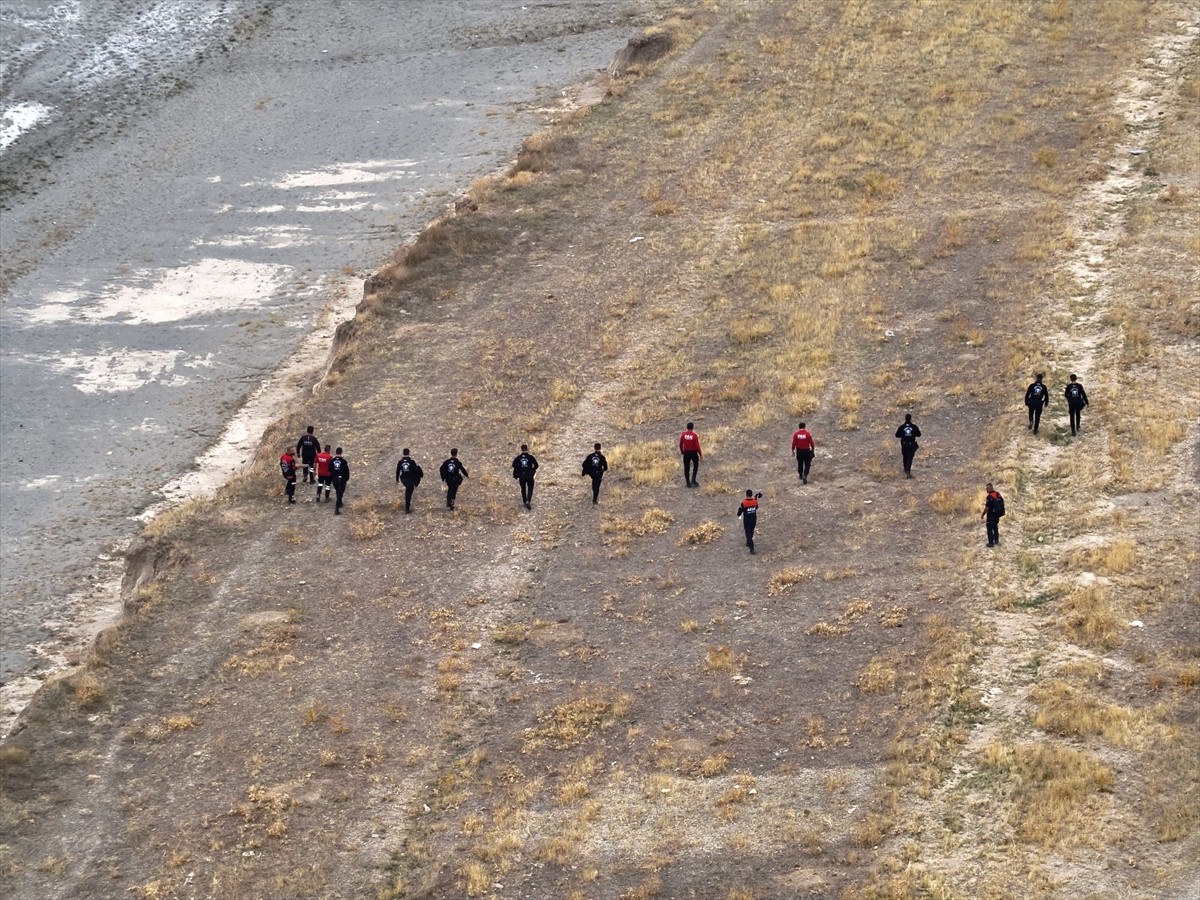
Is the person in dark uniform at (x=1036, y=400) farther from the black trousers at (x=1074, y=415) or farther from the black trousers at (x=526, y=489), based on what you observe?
the black trousers at (x=526, y=489)

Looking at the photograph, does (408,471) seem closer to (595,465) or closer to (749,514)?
(595,465)

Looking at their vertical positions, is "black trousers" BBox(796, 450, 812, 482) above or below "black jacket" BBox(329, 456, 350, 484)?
below

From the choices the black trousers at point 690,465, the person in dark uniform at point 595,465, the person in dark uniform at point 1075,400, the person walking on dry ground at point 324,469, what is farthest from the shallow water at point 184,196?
the person in dark uniform at point 1075,400

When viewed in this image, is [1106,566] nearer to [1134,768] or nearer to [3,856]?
[1134,768]

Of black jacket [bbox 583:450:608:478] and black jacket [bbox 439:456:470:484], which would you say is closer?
black jacket [bbox 583:450:608:478]

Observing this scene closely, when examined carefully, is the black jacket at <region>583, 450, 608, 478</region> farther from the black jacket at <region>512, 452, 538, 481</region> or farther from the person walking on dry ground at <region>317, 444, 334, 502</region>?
the person walking on dry ground at <region>317, 444, 334, 502</region>

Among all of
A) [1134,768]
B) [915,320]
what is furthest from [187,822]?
[915,320]

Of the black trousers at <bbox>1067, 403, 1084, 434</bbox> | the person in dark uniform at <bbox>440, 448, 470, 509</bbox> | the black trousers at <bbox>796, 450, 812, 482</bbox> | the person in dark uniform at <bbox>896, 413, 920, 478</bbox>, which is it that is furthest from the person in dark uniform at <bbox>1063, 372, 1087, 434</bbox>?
the person in dark uniform at <bbox>440, 448, 470, 509</bbox>

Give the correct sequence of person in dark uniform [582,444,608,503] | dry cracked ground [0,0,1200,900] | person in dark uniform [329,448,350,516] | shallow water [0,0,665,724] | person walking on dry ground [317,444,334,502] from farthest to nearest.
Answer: shallow water [0,0,665,724] < person walking on dry ground [317,444,334,502] < person in dark uniform [329,448,350,516] < person in dark uniform [582,444,608,503] < dry cracked ground [0,0,1200,900]
